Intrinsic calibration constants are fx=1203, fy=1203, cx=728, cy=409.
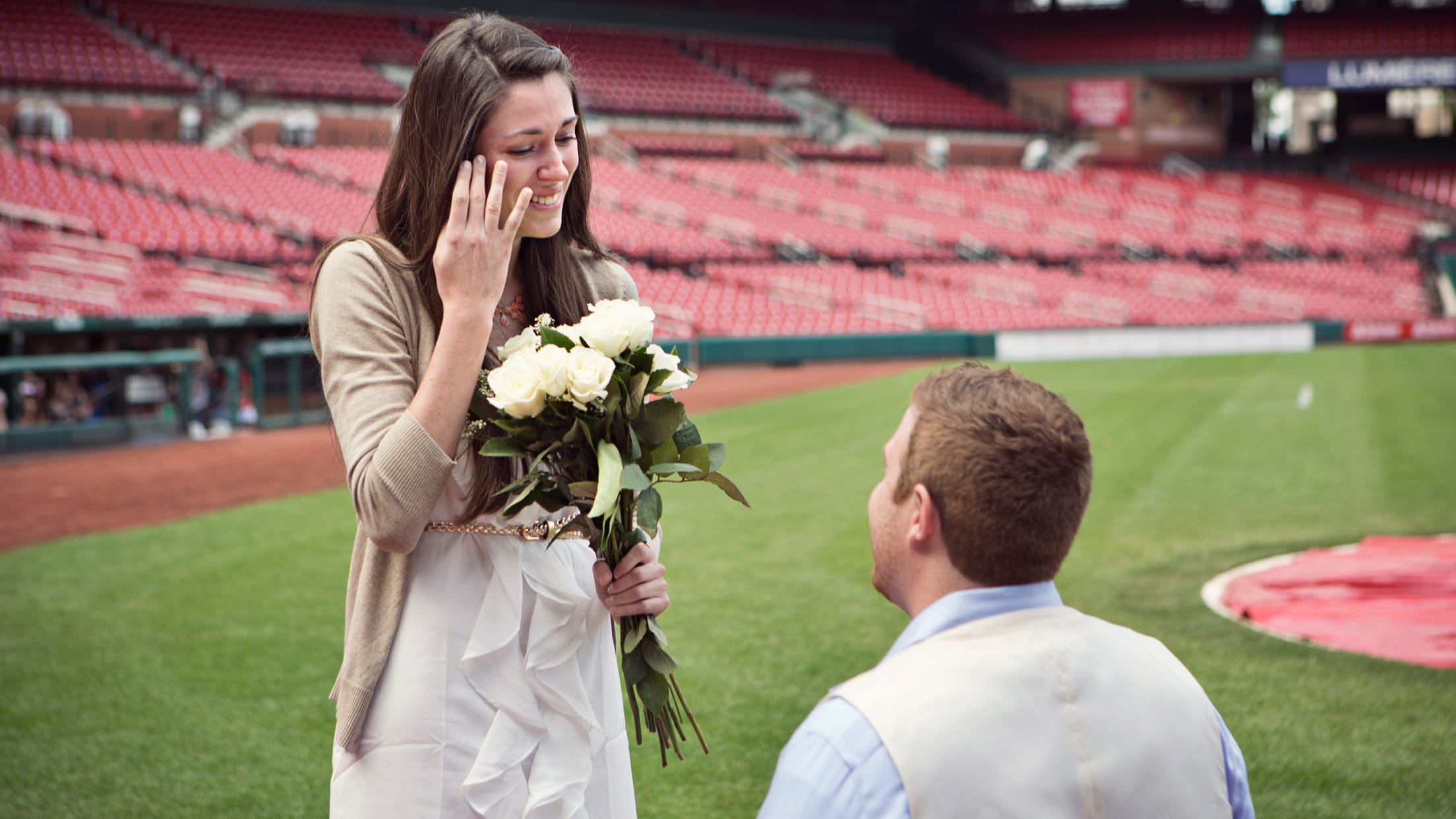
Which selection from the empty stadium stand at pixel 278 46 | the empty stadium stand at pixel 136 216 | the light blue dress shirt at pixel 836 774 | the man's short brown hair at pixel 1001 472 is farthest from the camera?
the empty stadium stand at pixel 278 46

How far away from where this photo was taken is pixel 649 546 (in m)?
2.29

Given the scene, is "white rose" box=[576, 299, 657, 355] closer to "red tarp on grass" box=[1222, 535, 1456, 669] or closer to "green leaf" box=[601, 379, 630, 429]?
"green leaf" box=[601, 379, 630, 429]

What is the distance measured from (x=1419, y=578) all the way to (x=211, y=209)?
2509 centimetres

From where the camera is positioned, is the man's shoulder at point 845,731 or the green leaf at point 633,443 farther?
the green leaf at point 633,443

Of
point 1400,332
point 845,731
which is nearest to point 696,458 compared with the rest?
point 845,731

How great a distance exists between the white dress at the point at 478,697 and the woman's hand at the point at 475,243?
0.98 feet

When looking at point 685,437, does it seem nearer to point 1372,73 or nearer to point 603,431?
point 603,431

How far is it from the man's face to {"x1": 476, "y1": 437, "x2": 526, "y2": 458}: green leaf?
68cm

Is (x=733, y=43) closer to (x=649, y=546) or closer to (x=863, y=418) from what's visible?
(x=863, y=418)

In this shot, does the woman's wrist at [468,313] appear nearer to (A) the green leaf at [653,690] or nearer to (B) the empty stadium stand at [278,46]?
(A) the green leaf at [653,690]

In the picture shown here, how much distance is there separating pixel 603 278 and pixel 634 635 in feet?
2.52

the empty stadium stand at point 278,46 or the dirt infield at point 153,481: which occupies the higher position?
the empty stadium stand at point 278,46

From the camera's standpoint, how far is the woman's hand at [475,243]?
2.08 metres

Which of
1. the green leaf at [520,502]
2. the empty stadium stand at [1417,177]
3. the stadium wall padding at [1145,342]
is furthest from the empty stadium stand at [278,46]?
the empty stadium stand at [1417,177]
